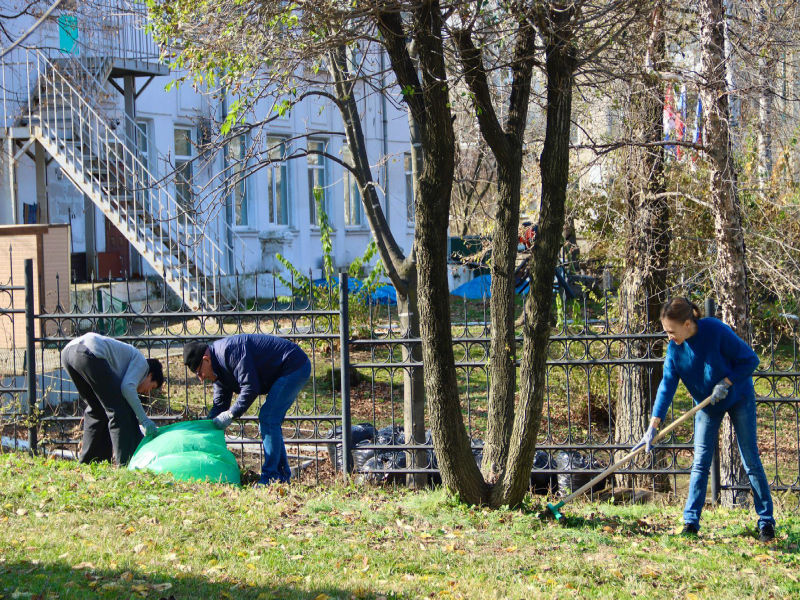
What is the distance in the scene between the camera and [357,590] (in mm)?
3990

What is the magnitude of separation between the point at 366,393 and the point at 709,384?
287 inches

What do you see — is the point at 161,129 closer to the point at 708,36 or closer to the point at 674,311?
the point at 708,36

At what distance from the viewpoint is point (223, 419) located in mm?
6449

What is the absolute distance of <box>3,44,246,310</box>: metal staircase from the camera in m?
12.8

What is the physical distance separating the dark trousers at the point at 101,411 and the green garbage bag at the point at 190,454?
9.1 inches

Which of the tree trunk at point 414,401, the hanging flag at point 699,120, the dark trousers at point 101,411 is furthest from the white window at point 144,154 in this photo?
the hanging flag at point 699,120

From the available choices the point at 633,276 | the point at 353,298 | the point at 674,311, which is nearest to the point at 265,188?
the point at 353,298

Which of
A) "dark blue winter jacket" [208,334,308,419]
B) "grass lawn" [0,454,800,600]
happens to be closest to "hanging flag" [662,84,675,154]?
"grass lawn" [0,454,800,600]

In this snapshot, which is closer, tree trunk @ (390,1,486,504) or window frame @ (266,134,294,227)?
tree trunk @ (390,1,486,504)

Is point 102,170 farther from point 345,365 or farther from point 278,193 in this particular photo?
point 345,365

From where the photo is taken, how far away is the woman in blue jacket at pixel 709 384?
16.9ft

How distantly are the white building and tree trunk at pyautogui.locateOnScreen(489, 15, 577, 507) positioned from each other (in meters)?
4.39

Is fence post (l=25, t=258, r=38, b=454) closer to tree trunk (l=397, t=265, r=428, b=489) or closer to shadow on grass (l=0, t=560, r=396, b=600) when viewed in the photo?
tree trunk (l=397, t=265, r=428, b=489)

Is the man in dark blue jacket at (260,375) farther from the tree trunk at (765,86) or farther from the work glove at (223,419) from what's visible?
the tree trunk at (765,86)
